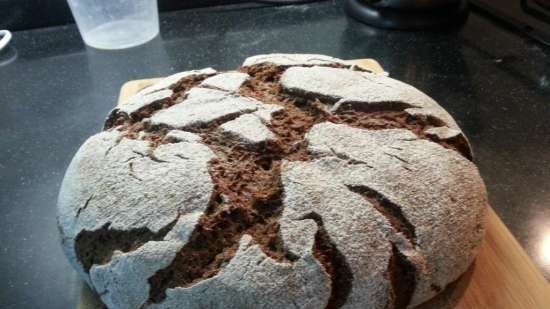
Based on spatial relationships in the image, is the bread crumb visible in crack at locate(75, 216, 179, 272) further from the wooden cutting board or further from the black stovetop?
the black stovetop

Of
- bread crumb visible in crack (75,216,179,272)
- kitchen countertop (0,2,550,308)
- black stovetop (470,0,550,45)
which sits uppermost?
bread crumb visible in crack (75,216,179,272)

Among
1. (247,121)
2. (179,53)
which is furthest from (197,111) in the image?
(179,53)

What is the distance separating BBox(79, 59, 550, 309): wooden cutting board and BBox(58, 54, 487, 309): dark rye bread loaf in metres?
0.04

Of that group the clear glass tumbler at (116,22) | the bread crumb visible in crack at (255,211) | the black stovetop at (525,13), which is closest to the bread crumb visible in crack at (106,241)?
the bread crumb visible in crack at (255,211)

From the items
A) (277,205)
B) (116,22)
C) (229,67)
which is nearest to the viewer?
(277,205)

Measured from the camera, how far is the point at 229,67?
1555 mm

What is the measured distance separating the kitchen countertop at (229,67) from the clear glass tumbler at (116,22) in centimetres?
4

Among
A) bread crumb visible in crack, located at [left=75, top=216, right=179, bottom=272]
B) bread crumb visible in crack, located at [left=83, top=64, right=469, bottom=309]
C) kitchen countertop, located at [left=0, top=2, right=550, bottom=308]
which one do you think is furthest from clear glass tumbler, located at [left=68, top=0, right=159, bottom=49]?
bread crumb visible in crack, located at [left=75, top=216, right=179, bottom=272]

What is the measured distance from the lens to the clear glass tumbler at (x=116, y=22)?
5.34 ft

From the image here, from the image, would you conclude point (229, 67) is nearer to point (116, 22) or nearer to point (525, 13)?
point (116, 22)

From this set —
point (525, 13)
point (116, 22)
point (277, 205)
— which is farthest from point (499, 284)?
point (116, 22)

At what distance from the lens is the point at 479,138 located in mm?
1200

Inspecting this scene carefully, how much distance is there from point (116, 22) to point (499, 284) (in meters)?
1.45

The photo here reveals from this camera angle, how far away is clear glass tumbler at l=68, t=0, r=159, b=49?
1.63 metres
